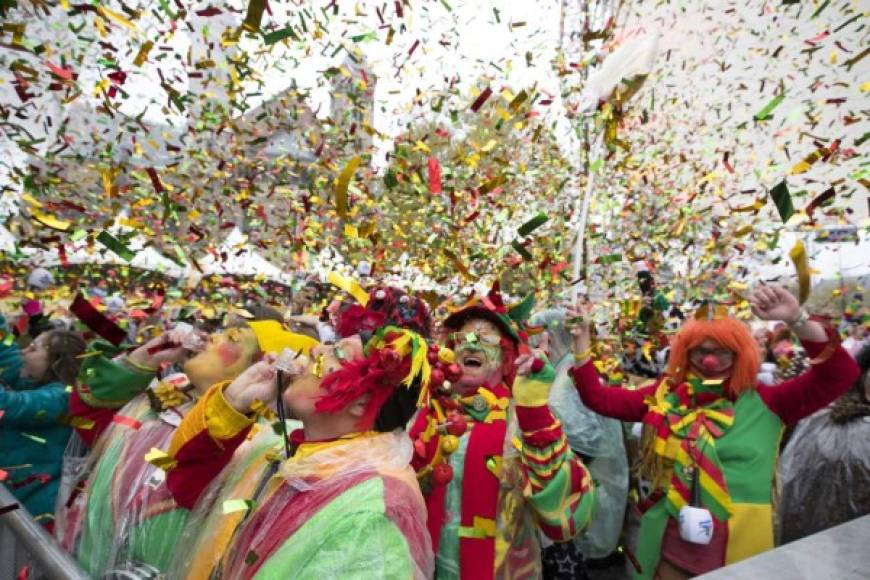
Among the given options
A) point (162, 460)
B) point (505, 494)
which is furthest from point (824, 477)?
point (162, 460)

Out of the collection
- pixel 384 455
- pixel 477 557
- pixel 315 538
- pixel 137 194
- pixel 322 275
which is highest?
pixel 137 194

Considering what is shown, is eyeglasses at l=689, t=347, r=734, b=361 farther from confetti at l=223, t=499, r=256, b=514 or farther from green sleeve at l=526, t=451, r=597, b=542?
confetti at l=223, t=499, r=256, b=514

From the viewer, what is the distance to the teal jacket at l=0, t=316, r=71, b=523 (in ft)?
9.90

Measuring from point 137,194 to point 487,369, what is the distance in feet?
21.5

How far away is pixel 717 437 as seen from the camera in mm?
2828

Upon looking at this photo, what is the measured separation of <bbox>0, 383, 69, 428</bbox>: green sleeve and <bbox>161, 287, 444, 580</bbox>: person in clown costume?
163 cm

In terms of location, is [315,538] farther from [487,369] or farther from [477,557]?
[487,369]

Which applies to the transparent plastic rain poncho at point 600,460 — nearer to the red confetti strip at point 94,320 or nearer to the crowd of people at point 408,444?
the crowd of people at point 408,444

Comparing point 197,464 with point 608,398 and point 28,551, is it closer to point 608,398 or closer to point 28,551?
point 28,551

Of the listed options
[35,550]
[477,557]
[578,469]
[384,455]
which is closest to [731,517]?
[578,469]

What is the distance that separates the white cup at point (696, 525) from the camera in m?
2.62

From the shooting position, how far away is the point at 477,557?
2.33 metres

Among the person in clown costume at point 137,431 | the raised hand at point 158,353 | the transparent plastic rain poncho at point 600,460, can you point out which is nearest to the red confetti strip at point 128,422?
the person in clown costume at point 137,431

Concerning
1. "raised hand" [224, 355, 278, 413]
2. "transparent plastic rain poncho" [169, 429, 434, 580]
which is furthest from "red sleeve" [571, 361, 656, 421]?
"raised hand" [224, 355, 278, 413]
